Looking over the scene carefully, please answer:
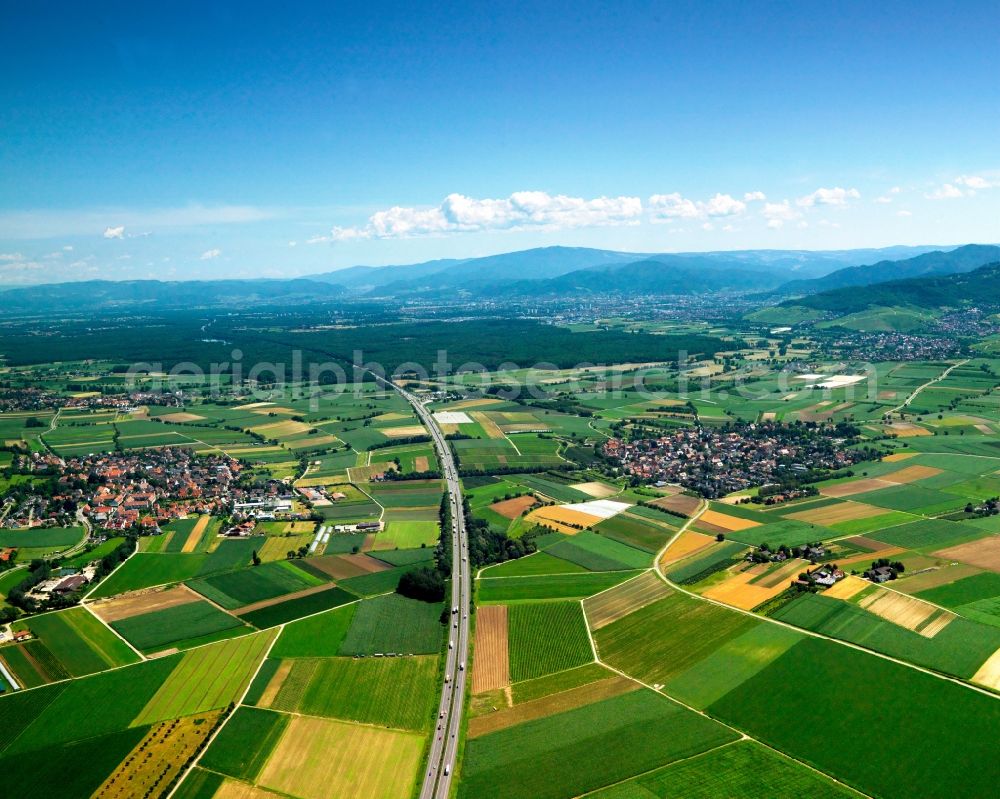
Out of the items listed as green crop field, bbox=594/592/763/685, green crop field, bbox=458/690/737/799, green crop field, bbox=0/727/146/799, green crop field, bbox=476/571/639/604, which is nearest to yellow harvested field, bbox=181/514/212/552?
green crop field, bbox=476/571/639/604

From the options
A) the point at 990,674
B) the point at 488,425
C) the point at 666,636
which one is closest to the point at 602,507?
the point at 666,636

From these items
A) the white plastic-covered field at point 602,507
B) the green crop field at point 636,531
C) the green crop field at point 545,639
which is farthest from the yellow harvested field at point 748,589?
the white plastic-covered field at point 602,507

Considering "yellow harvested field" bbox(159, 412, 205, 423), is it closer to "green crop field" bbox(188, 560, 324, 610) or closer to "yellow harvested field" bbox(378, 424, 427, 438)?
"yellow harvested field" bbox(378, 424, 427, 438)

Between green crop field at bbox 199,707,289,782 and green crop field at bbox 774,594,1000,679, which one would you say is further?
green crop field at bbox 774,594,1000,679

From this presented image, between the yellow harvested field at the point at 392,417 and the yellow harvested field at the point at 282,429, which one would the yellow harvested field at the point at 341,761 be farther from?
the yellow harvested field at the point at 392,417

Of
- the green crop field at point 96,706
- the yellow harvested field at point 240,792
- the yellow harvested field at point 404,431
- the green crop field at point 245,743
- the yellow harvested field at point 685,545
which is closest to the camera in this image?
the yellow harvested field at point 240,792
